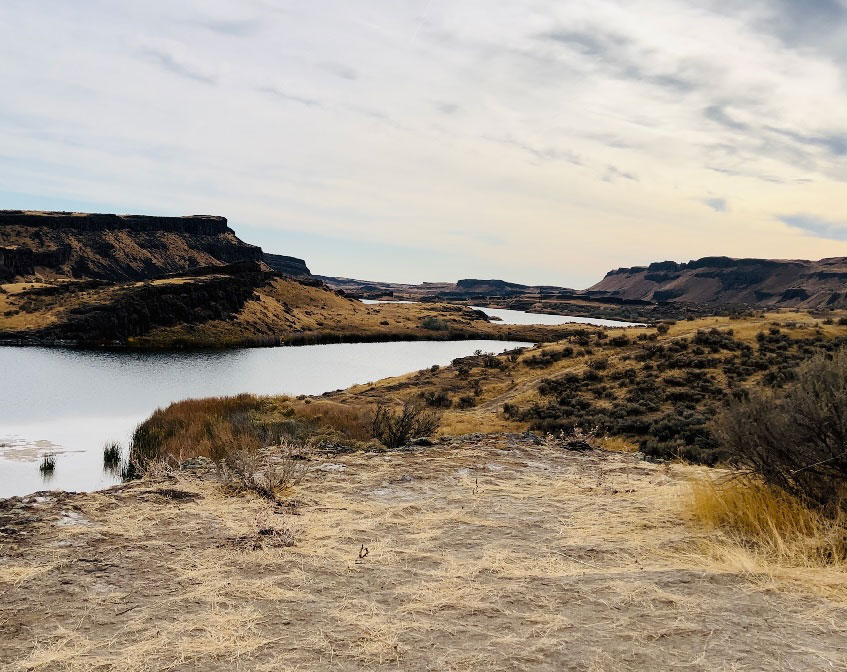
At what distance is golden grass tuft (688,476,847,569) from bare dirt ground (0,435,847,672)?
0.30 metres

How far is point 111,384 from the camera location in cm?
4184

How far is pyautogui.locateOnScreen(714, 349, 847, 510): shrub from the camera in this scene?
614cm

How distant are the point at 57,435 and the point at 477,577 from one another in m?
26.5

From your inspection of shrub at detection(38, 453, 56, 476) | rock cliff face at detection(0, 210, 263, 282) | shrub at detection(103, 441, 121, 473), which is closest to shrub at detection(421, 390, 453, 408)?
shrub at detection(103, 441, 121, 473)

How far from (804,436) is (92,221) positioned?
19838 cm

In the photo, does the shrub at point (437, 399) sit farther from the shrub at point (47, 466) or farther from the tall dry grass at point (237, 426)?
the shrub at point (47, 466)

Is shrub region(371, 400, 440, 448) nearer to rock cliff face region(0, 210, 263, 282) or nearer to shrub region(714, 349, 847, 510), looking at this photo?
A: shrub region(714, 349, 847, 510)

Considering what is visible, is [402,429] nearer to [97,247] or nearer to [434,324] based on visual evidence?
[434,324]

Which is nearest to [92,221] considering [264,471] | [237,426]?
[237,426]

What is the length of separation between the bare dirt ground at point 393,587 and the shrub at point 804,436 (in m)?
1.14

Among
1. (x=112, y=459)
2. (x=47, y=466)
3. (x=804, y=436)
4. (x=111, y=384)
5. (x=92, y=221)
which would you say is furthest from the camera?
(x=92, y=221)

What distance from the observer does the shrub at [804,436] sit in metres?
6.14

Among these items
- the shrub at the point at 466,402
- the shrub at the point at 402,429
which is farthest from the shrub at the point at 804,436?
the shrub at the point at 466,402

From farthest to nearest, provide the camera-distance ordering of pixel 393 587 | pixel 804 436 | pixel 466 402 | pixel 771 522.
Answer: pixel 466 402, pixel 804 436, pixel 771 522, pixel 393 587
